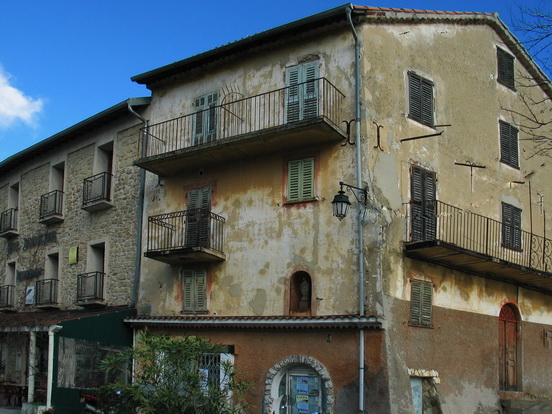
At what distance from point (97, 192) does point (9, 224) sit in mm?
6854

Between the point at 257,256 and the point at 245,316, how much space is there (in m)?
1.52

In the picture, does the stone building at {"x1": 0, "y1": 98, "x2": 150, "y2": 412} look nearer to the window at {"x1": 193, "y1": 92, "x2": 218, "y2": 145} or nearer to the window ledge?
the window at {"x1": 193, "y1": 92, "x2": 218, "y2": 145}

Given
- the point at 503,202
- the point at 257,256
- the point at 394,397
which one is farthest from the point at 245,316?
the point at 503,202

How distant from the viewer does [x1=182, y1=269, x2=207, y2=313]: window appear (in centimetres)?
1883

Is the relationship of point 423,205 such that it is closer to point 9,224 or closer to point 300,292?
point 300,292

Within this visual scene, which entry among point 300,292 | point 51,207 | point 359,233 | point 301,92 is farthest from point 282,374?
point 51,207

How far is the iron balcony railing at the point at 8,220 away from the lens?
2720 centimetres

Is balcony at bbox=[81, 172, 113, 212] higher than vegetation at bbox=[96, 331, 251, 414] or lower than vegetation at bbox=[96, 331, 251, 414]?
higher

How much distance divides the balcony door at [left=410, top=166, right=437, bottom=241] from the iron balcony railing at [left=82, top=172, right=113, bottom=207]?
32.8ft

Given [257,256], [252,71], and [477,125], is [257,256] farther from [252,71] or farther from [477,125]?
[477,125]

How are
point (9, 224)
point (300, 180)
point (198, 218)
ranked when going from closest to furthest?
point (300, 180) → point (198, 218) → point (9, 224)

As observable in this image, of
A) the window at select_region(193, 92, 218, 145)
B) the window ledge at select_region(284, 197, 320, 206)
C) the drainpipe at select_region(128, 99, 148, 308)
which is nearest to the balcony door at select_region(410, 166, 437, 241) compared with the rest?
the window ledge at select_region(284, 197, 320, 206)

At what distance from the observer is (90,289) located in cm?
2206

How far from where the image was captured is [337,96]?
55.9 feet
